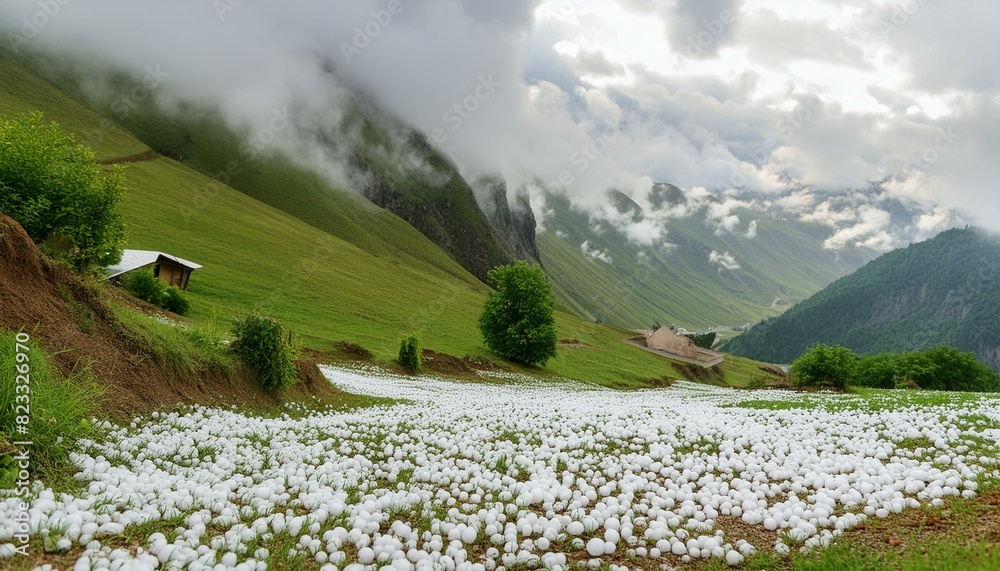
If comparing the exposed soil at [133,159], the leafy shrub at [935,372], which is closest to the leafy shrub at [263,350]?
the leafy shrub at [935,372]

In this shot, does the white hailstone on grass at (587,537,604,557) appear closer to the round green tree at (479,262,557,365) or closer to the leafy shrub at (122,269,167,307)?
the leafy shrub at (122,269,167,307)

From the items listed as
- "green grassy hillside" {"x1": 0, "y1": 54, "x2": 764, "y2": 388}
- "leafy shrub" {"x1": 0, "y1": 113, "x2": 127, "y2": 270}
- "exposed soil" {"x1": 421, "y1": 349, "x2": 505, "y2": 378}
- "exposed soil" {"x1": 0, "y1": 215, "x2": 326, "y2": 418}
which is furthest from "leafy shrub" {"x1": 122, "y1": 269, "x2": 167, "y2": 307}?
"exposed soil" {"x1": 0, "y1": 215, "x2": 326, "y2": 418}

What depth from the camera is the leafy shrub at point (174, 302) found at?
51569mm

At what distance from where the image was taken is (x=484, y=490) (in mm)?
9578

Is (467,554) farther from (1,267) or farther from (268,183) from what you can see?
(268,183)

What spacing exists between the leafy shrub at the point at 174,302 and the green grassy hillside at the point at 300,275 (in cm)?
148

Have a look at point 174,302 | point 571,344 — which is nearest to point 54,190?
point 174,302

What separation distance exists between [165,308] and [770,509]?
56.9m

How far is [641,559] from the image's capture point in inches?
269

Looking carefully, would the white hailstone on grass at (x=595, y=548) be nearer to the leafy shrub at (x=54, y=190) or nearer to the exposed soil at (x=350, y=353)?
the leafy shrub at (x=54, y=190)

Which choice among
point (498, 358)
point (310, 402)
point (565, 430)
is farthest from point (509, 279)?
point (565, 430)

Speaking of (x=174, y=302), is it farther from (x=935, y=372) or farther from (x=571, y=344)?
(x=935, y=372)

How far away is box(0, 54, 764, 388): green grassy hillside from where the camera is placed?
73.4 meters

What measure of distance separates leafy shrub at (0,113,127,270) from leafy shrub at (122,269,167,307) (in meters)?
8.88
